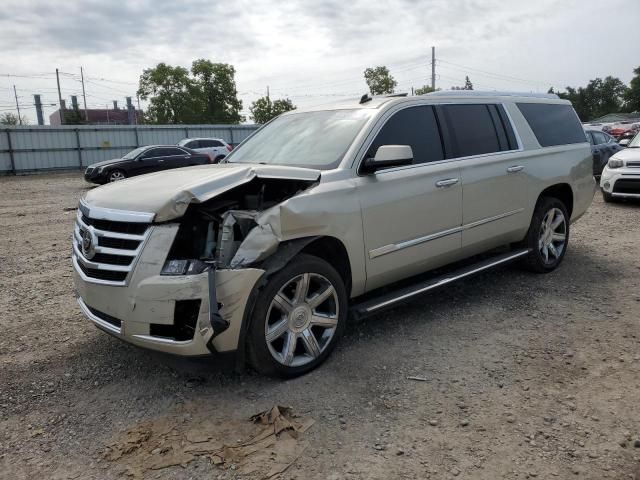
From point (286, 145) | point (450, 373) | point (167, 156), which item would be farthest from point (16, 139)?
point (450, 373)

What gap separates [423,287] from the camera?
4.18m

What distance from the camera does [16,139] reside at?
26.3 m

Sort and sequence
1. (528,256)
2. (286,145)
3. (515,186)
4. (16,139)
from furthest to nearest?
(16,139)
(528,256)
(515,186)
(286,145)

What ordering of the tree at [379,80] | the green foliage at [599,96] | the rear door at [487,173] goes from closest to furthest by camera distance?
the rear door at [487,173], the tree at [379,80], the green foliage at [599,96]

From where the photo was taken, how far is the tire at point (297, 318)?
3.24m

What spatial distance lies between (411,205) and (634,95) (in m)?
96.5

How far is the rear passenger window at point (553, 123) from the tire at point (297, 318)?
→ 325 centimetres

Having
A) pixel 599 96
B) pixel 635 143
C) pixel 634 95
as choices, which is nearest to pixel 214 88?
pixel 635 143

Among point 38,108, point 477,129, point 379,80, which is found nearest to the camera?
point 477,129

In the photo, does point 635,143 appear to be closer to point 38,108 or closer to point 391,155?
point 391,155

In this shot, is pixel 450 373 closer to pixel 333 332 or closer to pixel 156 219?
pixel 333 332

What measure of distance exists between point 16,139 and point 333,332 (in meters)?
28.0

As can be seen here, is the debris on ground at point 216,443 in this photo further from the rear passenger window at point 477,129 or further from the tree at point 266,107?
the tree at point 266,107

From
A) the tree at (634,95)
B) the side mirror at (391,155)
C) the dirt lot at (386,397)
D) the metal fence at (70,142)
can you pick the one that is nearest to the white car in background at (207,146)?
the metal fence at (70,142)
